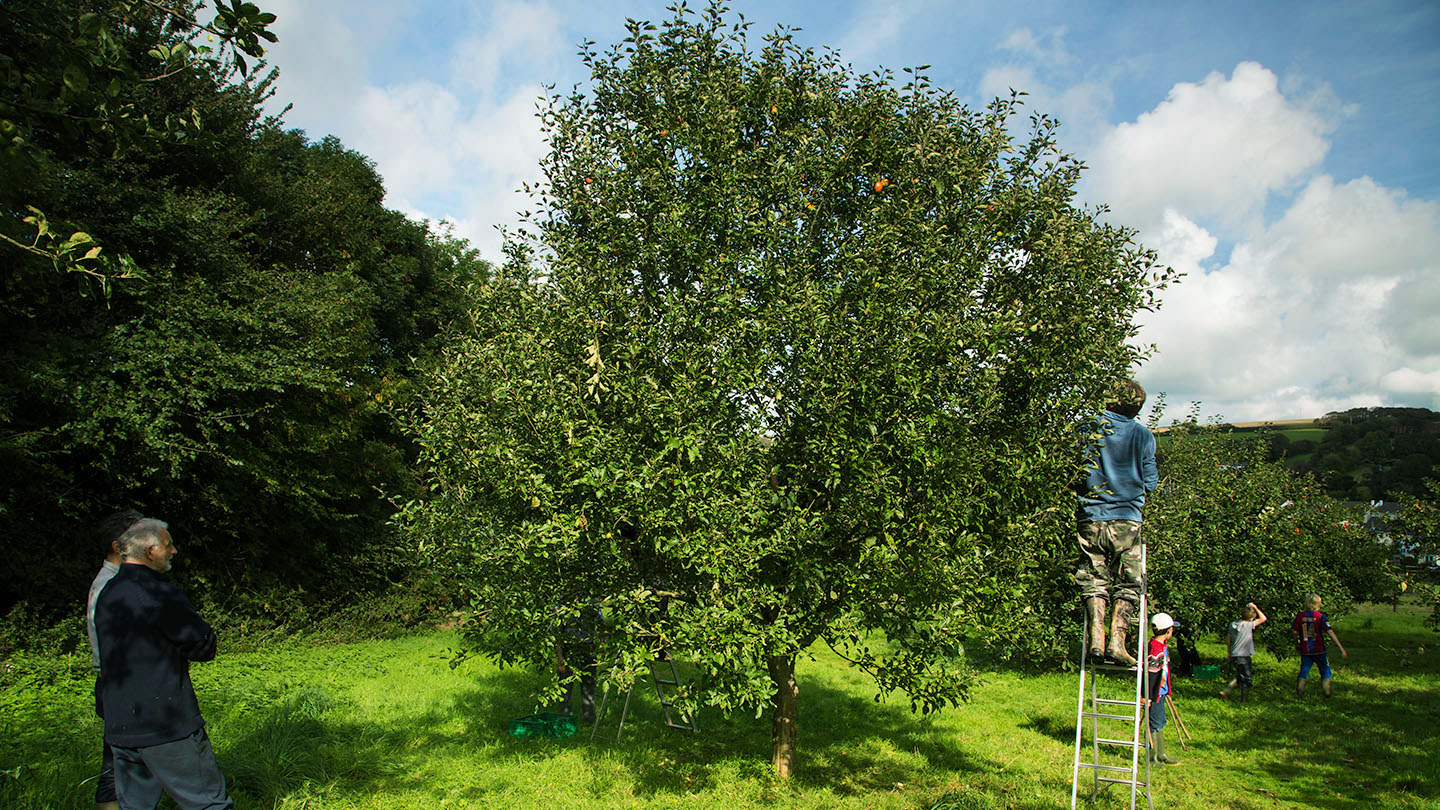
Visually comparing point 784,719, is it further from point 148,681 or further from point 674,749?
point 148,681

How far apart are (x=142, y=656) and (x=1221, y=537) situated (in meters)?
18.4

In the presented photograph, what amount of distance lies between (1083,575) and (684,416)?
4.15 metres

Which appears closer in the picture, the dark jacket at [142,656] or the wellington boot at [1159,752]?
the dark jacket at [142,656]

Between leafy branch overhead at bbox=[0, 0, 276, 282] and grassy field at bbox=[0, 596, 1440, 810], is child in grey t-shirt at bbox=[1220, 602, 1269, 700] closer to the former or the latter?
grassy field at bbox=[0, 596, 1440, 810]

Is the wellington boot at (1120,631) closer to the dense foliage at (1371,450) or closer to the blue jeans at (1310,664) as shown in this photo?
the blue jeans at (1310,664)

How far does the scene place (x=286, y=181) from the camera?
2370 centimetres

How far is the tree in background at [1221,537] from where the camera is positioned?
612 inches

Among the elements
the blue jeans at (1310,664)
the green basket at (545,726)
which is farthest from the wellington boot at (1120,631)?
the blue jeans at (1310,664)

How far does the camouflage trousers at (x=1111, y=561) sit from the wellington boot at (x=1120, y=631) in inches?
2.9

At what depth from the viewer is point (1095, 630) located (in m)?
7.16

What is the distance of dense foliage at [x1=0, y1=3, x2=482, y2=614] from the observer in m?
14.2

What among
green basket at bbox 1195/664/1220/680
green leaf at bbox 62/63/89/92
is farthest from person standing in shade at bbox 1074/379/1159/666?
green basket at bbox 1195/664/1220/680

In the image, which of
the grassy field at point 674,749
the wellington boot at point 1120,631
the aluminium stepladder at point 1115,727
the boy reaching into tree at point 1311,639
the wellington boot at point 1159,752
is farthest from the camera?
the boy reaching into tree at point 1311,639

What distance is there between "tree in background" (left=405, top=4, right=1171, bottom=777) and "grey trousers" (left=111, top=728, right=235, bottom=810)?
2821mm
